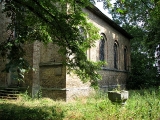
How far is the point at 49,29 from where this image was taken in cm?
861

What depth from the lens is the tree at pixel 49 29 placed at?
7.99 metres

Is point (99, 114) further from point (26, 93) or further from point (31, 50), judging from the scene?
point (31, 50)

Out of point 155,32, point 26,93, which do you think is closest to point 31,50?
point 26,93

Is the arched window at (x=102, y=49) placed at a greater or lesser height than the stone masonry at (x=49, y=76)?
greater

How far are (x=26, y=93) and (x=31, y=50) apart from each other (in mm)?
2949

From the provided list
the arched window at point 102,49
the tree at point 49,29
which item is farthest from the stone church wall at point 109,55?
the tree at point 49,29

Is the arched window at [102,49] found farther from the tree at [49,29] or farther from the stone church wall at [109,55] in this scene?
the tree at [49,29]

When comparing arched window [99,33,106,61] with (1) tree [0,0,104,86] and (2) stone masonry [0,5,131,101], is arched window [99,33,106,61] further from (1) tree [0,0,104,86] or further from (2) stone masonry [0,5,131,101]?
(1) tree [0,0,104,86]

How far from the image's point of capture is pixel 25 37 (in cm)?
859

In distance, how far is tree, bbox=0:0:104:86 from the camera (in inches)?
315

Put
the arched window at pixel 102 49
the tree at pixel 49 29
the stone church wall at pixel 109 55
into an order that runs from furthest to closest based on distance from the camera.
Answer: the arched window at pixel 102 49
the stone church wall at pixel 109 55
the tree at pixel 49 29

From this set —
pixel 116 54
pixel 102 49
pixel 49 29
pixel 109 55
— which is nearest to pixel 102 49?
pixel 102 49

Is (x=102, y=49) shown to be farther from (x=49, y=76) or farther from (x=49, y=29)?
(x=49, y=29)

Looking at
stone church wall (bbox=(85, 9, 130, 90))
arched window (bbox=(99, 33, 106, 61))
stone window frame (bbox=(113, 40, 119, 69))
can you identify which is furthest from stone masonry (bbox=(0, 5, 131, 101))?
stone window frame (bbox=(113, 40, 119, 69))
